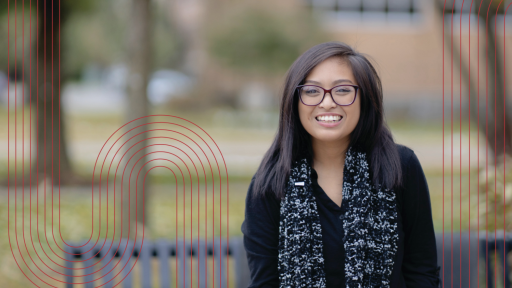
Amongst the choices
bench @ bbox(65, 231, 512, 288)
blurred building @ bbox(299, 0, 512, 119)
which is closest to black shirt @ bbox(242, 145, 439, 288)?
bench @ bbox(65, 231, 512, 288)

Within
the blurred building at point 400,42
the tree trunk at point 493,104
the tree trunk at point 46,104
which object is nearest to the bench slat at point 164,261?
the tree trunk at point 493,104

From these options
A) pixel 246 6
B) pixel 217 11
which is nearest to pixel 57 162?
pixel 246 6

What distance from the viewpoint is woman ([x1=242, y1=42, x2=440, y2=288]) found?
6.45 feet

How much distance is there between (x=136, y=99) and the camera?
4.72 metres

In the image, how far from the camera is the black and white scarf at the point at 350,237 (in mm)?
1990

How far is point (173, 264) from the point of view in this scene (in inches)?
129

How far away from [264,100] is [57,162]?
63.8 ft

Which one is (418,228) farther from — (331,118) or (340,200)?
(331,118)

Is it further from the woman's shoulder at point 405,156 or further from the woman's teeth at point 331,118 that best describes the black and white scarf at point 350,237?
the woman's teeth at point 331,118

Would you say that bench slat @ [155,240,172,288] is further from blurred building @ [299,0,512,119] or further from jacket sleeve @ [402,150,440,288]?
blurred building @ [299,0,512,119]

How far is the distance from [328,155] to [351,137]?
4.9 inches

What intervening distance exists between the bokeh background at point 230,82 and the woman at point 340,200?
1.64 m

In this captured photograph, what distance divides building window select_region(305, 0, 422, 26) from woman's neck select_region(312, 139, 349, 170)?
22693 millimetres

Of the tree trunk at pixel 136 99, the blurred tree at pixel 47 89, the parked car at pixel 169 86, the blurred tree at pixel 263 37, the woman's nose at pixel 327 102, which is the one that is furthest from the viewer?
the parked car at pixel 169 86
